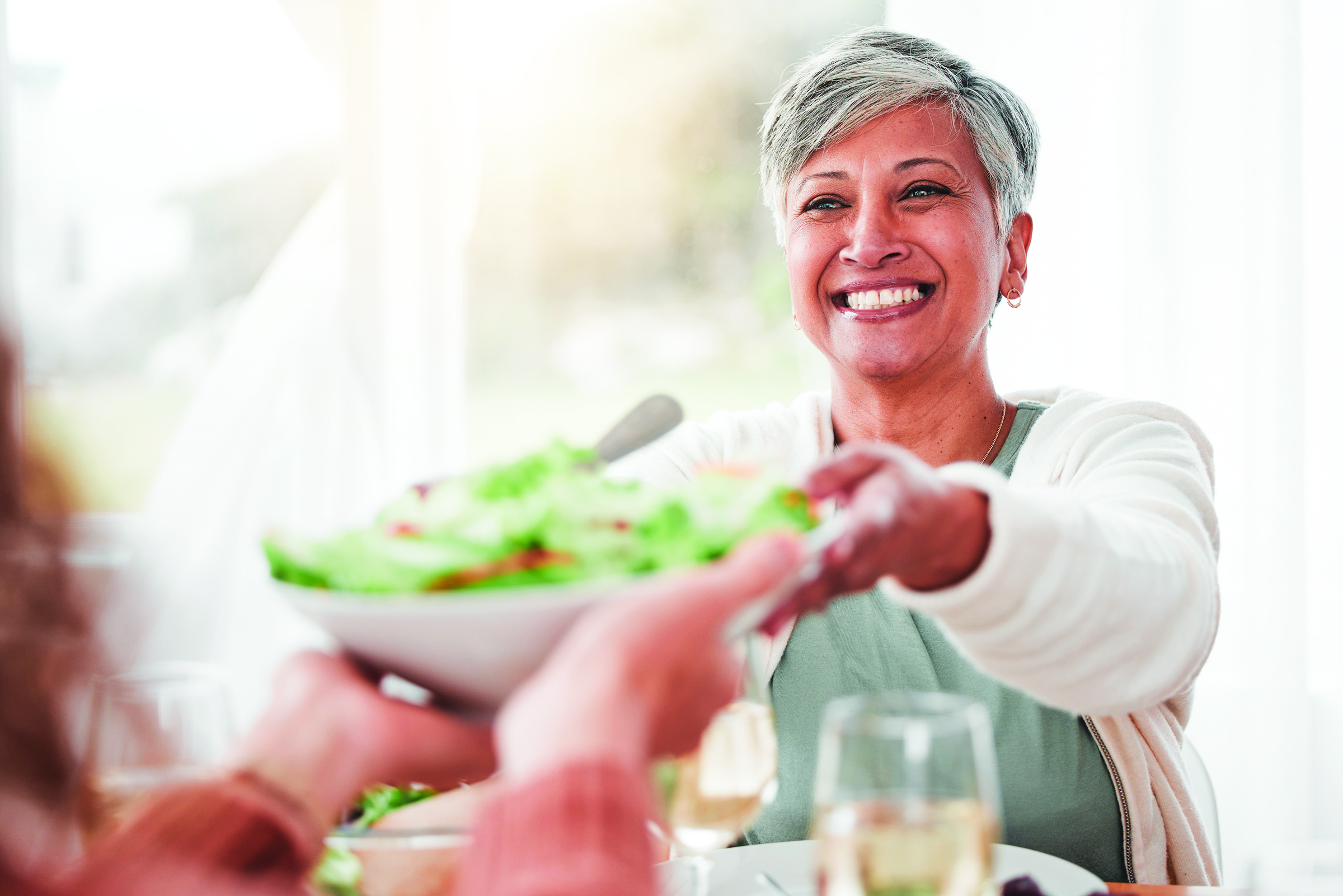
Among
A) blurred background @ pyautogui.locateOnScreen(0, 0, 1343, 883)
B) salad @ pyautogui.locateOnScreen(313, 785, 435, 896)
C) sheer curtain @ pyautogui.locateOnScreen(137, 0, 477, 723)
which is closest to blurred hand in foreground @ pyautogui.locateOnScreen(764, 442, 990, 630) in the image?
salad @ pyautogui.locateOnScreen(313, 785, 435, 896)

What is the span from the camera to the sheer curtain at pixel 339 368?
7.54 feet

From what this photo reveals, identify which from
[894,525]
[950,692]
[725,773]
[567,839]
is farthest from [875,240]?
[567,839]

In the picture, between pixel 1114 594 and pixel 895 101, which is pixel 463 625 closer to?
pixel 1114 594

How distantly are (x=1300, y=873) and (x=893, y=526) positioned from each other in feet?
1.08

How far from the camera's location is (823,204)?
1656 millimetres

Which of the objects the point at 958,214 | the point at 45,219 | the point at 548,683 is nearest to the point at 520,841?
the point at 548,683

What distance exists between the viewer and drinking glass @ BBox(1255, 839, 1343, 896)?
2.04ft

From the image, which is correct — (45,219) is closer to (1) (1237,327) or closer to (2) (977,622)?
(2) (977,622)

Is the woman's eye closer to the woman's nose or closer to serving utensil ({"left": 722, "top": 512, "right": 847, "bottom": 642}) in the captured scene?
the woman's nose

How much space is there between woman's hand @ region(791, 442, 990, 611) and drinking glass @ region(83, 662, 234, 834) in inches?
17.1

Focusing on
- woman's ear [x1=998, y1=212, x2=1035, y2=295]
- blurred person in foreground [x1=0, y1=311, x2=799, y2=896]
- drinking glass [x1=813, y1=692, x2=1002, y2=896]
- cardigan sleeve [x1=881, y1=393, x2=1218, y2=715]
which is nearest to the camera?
blurred person in foreground [x1=0, y1=311, x2=799, y2=896]

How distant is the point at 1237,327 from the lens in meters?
2.35

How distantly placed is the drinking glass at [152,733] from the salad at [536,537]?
15 centimetres

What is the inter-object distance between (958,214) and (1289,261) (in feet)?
3.97
